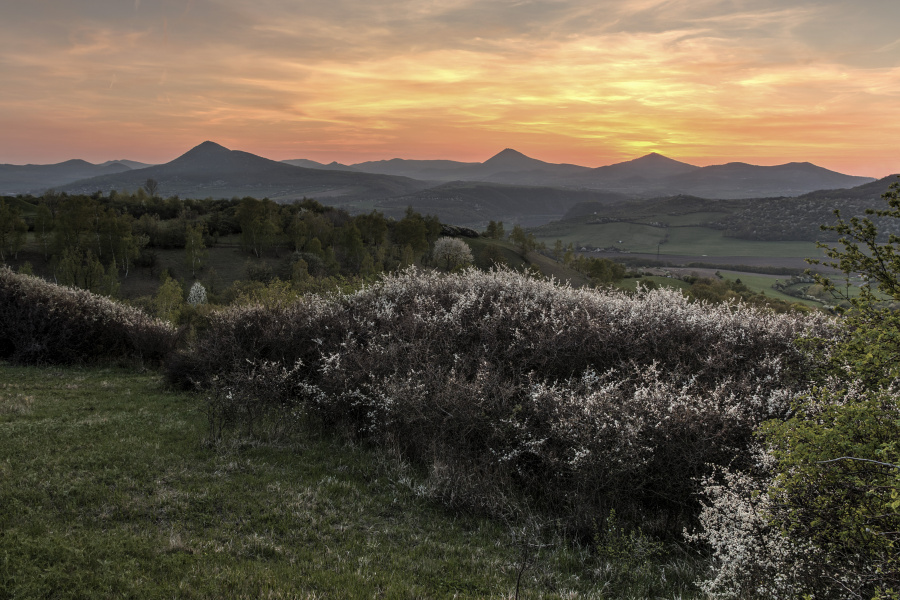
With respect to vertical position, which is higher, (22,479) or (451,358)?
(451,358)

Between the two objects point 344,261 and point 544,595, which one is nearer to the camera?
point 544,595

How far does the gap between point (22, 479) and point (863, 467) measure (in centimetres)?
1256

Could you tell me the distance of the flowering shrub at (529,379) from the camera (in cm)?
945

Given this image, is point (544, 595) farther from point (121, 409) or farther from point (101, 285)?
point (101, 285)

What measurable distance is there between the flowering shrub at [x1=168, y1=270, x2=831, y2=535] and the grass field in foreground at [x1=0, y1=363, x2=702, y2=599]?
1.29 m

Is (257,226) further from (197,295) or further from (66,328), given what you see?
(66,328)

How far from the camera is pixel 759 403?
32.0 feet

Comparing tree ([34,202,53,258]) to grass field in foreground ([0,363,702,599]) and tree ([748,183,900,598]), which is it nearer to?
grass field in foreground ([0,363,702,599])

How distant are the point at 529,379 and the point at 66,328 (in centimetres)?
2080

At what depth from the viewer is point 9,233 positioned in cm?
7094

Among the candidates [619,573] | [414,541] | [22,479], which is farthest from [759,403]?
[22,479]

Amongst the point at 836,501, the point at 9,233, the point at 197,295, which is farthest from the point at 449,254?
the point at 836,501

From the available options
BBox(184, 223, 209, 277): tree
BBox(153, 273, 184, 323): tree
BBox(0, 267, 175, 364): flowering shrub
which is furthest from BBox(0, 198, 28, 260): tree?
BBox(0, 267, 175, 364): flowering shrub

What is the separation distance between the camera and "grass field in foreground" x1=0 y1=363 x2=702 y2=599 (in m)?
6.02
